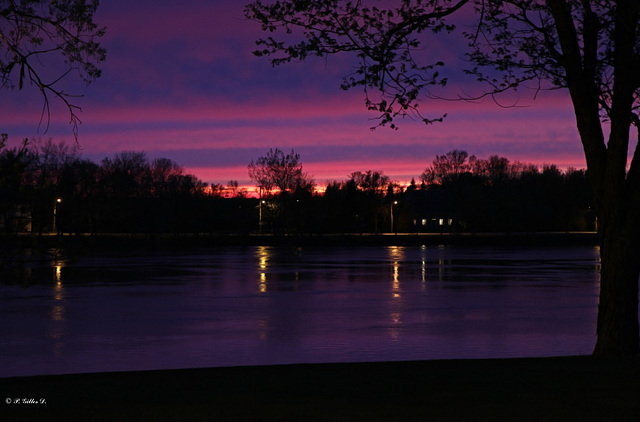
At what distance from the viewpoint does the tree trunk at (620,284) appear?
13.5 meters

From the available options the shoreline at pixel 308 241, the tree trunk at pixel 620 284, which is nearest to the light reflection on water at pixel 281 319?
the tree trunk at pixel 620 284

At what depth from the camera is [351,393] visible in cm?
988

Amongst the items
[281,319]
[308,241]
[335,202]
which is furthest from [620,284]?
[335,202]

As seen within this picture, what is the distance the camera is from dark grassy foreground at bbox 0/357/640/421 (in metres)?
8.77

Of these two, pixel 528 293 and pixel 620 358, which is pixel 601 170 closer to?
pixel 620 358

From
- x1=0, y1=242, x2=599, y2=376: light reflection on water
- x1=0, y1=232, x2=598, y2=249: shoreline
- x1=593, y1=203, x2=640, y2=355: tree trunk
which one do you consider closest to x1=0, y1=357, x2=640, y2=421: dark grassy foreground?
x1=593, y1=203, x2=640, y2=355: tree trunk

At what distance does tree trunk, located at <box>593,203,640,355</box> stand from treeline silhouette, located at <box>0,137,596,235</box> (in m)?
95.3

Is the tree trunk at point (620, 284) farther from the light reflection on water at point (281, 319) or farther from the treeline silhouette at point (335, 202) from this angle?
the treeline silhouette at point (335, 202)

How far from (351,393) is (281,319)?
1306 centimetres

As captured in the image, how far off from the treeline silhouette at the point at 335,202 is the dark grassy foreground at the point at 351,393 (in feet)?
315

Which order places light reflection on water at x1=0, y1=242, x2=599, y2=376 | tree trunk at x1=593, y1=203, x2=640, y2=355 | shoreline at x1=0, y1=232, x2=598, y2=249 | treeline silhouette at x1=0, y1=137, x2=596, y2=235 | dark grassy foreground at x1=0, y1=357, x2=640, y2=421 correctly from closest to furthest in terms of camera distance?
dark grassy foreground at x1=0, y1=357, x2=640, y2=421 < tree trunk at x1=593, y1=203, x2=640, y2=355 < light reflection on water at x1=0, y1=242, x2=599, y2=376 < shoreline at x1=0, y1=232, x2=598, y2=249 < treeline silhouette at x1=0, y1=137, x2=596, y2=235

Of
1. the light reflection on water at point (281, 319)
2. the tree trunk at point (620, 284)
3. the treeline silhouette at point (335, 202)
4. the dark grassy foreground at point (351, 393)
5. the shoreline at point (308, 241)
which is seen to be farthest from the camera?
the treeline silhouette at point (335, 202)

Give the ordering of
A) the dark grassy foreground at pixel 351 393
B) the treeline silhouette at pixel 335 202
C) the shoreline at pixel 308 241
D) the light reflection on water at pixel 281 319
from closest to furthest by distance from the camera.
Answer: the dark grassy foreground at pixel 351 393
the light reflection on water at pixel 281 319
the shoreline at pixel 308 241
the treeline silhouette at pixel 335 202

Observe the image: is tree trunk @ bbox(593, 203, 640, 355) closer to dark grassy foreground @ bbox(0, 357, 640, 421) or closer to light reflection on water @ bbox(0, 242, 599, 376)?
dark grassy foreground @ bbox(0, 357, 640, 421)
